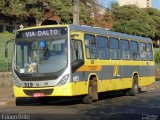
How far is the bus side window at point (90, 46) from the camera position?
20417 millimetres

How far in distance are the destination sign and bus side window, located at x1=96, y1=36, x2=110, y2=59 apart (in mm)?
2589

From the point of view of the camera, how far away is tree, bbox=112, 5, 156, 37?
210 ft

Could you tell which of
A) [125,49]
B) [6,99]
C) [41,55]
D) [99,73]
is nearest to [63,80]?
[41,55]

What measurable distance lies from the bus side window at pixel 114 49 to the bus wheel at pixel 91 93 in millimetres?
2323

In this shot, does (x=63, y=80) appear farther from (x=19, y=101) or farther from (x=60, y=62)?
(x=19, y=101)

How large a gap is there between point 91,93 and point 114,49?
3185 mm

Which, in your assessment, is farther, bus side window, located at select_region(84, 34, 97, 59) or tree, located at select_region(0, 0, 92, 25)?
tree, located at select_region(0, 0, 92, 25)

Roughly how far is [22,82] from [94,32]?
3.73 meters

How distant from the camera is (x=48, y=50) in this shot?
63.2 feet

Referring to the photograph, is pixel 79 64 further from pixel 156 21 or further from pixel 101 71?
pixel 156 21

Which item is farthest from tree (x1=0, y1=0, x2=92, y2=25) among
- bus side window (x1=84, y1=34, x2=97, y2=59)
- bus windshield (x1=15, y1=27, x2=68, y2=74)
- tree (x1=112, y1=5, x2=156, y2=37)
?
tree (x1=112, y1=5, x2=156, y2=37)

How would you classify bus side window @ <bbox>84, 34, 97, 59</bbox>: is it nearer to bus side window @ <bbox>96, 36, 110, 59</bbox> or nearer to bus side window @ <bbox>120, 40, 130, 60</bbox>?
bus side window @ <bbox>96, 36, 110, 59</bbox>

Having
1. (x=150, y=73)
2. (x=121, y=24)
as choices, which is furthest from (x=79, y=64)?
(x=121, y=24)

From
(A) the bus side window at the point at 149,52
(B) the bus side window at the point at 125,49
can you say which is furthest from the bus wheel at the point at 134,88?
(A) the bus side window at the point at 149,52
